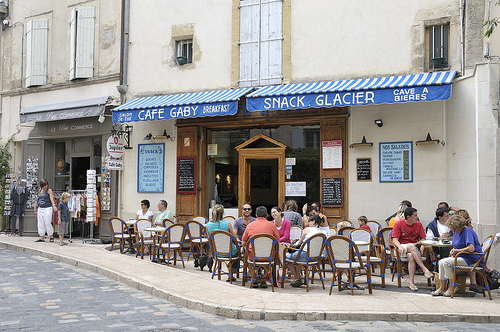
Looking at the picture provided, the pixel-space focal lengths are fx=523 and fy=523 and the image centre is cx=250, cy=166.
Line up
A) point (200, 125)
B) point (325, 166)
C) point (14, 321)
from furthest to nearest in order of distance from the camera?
point (200, 125) → point (325, 166) → point (14, 321)

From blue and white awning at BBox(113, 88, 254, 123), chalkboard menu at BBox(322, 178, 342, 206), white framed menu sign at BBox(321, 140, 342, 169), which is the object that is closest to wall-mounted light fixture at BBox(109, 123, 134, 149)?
blue and white awning at BBox(113, 88, 254, 123)

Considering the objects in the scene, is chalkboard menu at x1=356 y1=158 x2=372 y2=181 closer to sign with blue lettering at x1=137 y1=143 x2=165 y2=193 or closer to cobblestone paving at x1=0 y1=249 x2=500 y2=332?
sign with blue lettering at x1=137 y1=143 x2=165 y2=193

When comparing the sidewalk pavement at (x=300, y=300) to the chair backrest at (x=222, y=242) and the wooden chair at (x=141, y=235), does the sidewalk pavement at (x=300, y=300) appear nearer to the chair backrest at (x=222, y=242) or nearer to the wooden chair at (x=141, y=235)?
the chair backrest at (x=222, y=242)

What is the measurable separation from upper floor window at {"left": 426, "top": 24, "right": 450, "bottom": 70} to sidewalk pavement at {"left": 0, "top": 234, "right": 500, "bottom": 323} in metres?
4.35

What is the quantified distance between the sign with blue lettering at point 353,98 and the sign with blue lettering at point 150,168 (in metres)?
3.47

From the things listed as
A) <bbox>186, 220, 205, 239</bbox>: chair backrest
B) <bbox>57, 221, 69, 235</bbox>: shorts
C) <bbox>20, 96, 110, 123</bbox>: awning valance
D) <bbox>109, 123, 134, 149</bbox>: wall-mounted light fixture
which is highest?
<bbox>20, 96, 110, 123</bbox>: awning valance

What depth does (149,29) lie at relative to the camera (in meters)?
14.1

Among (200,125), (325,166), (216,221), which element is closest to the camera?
(216,221)

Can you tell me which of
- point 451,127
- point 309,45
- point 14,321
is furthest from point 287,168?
point 14,321

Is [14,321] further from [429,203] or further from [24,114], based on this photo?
[24,114]

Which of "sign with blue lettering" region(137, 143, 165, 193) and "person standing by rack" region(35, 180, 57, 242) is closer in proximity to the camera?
"person standing by rack" region(35, 180, 57, 242)

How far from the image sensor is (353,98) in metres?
10.2

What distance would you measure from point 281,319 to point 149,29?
32.8 feet

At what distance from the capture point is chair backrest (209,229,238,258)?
852 cm
